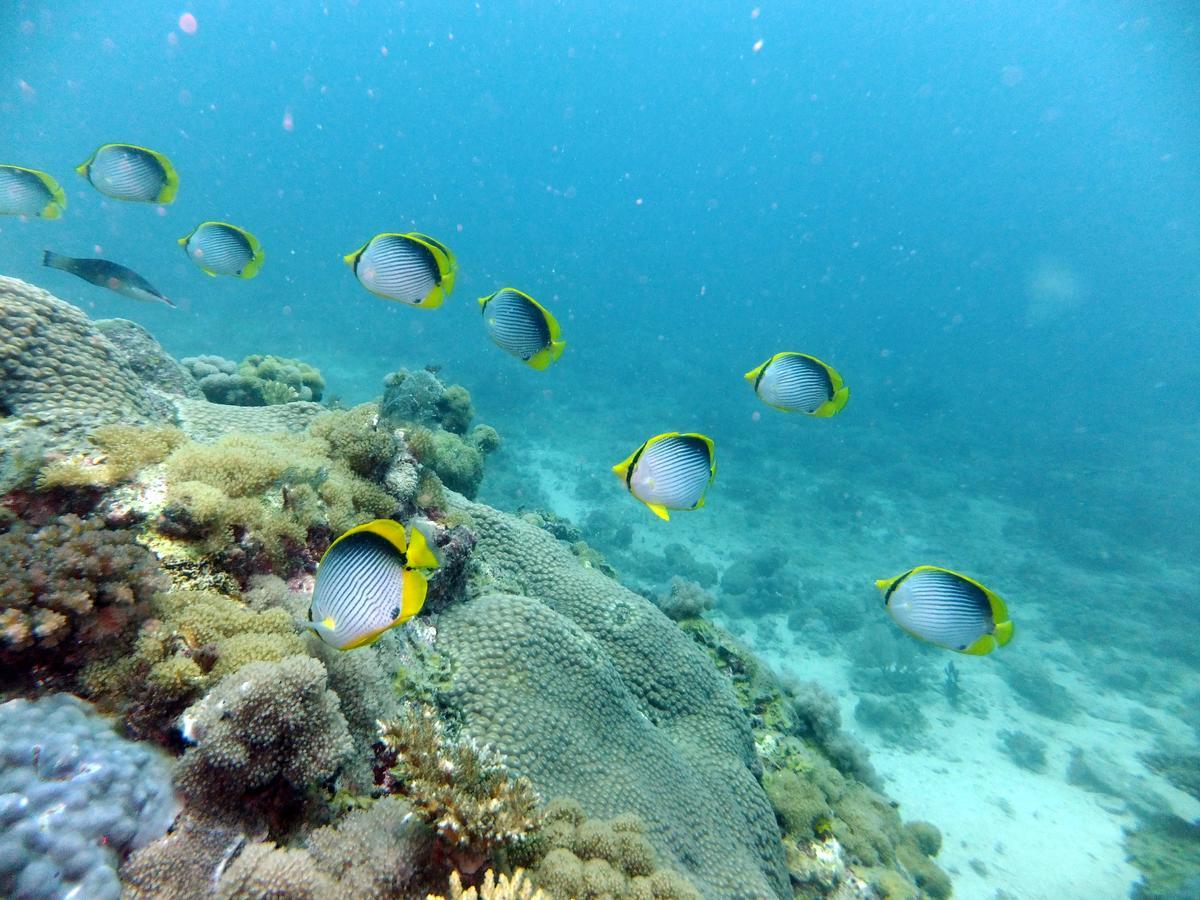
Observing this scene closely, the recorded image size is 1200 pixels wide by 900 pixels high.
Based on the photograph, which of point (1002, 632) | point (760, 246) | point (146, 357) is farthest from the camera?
point (760, 246)

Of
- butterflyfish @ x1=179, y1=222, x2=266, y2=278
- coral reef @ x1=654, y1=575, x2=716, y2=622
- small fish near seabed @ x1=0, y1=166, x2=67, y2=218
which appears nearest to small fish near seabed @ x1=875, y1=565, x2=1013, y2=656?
coral reef @ x1=654, y1=575, x2=716, y2=622

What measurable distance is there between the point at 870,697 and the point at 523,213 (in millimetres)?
132519

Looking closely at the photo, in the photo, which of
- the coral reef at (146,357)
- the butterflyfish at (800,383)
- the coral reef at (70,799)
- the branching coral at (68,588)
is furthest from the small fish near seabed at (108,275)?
the butterflyfish at (800,383)

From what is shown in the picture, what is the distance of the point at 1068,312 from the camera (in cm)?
9881

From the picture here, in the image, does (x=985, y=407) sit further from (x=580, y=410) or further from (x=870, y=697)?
(x=870, y=697)

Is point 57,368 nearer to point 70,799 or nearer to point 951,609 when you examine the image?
point 70,799

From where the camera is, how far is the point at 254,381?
27.6 ft

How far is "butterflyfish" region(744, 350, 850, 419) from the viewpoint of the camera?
3770mm

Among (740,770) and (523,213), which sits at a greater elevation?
(523,213)

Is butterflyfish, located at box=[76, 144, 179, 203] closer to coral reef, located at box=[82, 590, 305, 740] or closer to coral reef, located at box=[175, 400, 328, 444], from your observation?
coral reef, located at box=[175, 400, 328, 444]

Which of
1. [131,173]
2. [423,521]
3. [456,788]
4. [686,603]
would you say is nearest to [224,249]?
[131,173]

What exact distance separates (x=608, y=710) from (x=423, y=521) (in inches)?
82.2

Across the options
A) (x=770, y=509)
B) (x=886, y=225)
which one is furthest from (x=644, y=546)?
(x=886, y=225)

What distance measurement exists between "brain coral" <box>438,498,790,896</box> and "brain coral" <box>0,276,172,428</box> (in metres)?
2.60
